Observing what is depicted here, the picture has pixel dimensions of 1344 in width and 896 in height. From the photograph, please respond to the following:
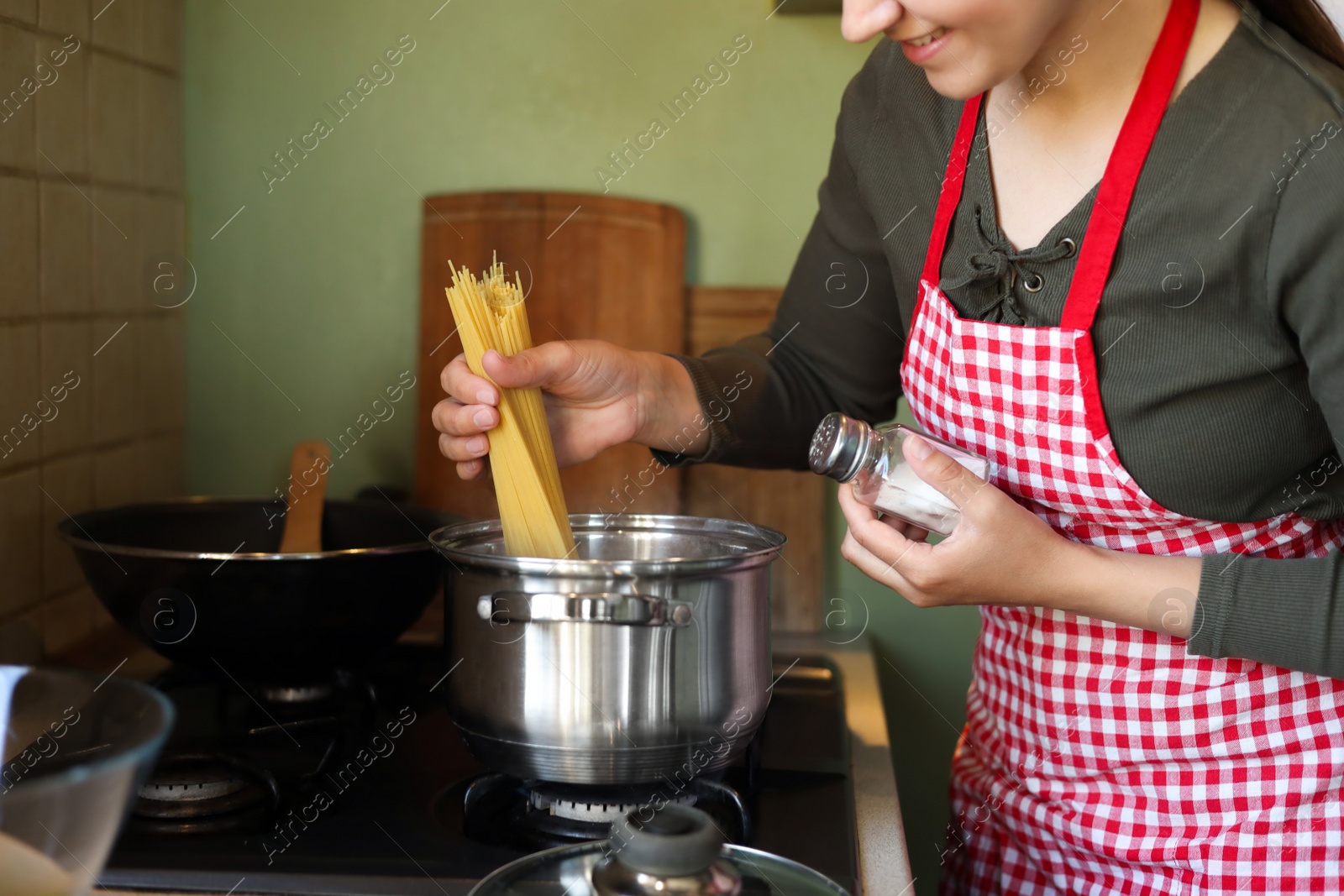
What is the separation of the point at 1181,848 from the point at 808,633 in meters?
0.60

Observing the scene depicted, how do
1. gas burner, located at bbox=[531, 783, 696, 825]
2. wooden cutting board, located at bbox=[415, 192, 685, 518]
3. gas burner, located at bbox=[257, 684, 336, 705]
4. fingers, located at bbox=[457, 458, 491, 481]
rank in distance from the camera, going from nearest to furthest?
gas burner, located at bbox=[531, 783, 696, 825]
fingers, located at bbox=[457, 458, 491, 481]
gas burner, located at bbox=[257, 684, 336, 705]
wooden cutting board, located at bbox=[415, 192, 685, 518]

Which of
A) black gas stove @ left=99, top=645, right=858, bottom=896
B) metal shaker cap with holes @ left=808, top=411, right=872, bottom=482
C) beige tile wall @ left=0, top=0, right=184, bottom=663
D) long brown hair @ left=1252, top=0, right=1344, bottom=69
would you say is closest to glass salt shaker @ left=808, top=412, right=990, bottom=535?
metal shaker cap with holes @ left=808, top=411, right=872, bottom=482

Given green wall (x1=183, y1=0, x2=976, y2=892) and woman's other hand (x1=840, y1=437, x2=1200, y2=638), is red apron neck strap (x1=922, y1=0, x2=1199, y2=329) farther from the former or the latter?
green wall (x1=183, y1=0, x2=976, y2=892)

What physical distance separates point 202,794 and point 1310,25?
923 mm

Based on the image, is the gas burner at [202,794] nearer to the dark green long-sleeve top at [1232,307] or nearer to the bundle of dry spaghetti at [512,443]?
the bundle of dry spaghetti at [512,443]

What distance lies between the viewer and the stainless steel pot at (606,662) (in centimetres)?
73

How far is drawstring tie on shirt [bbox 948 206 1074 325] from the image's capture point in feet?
2.72

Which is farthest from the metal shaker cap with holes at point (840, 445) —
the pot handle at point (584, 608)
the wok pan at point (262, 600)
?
the wok pan at point (262, 600)

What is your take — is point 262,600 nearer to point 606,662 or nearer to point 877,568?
point 606,662

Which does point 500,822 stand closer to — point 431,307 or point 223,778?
point 223,778

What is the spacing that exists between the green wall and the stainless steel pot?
0.67m

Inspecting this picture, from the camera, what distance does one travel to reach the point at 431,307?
140cm

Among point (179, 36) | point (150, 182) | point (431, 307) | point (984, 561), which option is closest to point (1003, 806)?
point (984, 561)

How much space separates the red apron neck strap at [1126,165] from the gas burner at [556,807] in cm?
42
